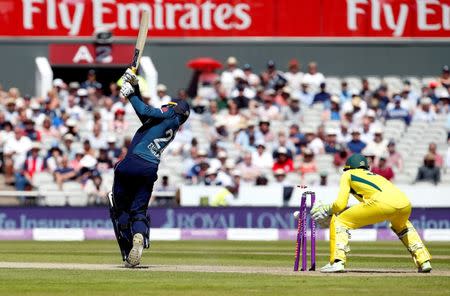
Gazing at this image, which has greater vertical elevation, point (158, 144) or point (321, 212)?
point (158, 144)

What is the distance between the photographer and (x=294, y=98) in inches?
992

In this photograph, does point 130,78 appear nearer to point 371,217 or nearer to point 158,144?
point 158,144

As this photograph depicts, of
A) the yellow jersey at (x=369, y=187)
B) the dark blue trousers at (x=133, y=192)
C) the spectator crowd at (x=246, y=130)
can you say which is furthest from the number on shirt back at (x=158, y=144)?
the spectator crowd at (x=246, y=130)

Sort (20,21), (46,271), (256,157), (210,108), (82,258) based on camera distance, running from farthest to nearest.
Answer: (20,21) → (210,108) → (256,157) → (82,258) → (46,271)

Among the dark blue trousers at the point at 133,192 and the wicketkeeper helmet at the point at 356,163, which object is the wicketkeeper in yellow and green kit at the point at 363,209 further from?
the dark blue trousers at the point at 133,192

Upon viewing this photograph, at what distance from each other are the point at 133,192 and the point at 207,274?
1.18 meters

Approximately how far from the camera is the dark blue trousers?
12477 mm

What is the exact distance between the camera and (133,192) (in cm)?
1262

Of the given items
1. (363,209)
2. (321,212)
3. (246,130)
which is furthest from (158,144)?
(246,130)

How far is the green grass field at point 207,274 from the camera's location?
10.4 metres

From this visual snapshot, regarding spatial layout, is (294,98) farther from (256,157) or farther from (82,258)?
(82,258)

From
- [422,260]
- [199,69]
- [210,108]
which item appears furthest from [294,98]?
[422,260]

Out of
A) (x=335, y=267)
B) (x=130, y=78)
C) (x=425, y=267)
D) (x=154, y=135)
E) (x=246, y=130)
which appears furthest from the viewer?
(x=246, y=130)

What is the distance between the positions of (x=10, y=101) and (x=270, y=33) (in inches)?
272
